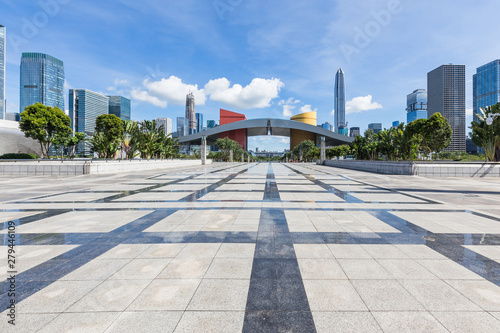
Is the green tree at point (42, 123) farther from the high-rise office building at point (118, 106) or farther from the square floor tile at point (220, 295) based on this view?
the high-rise office building at point (118, 106)

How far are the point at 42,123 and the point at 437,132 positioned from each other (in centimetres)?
6188

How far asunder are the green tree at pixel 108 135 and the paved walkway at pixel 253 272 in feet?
104

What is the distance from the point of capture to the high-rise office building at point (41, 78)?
3413 inches

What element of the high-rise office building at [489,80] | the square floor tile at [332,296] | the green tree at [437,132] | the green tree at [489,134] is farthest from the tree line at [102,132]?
the high-rise office building at [489,80]

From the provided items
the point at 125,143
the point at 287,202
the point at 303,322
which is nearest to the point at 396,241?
the point at 303,322

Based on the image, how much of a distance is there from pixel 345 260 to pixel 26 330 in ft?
13.4

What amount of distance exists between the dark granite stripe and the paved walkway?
1cm

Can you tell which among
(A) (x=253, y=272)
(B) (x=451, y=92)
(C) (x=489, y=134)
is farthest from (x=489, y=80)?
(A) (x=253, y=272)

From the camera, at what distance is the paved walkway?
238 cm

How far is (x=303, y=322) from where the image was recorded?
233cm

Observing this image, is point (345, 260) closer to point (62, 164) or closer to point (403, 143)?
point (62, 164)

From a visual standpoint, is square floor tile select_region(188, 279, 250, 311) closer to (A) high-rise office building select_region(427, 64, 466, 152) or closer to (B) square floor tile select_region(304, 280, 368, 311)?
(B) square floor tile select_region(304, 280, 368, 311)

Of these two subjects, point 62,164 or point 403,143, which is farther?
point 403,143

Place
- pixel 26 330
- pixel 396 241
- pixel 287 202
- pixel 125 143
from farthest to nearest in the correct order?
pixel 125 143 < pixel 287 202 < pixel 396 241 < pixel 26 330
